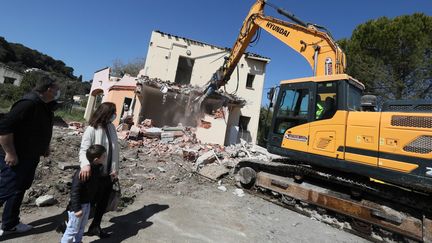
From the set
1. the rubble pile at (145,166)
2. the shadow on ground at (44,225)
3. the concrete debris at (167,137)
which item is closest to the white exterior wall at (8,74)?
the rubble pile at (145,166)

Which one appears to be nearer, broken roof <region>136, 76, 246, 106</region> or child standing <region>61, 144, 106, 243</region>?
child standing <region>61, 144, 106, 243</region>

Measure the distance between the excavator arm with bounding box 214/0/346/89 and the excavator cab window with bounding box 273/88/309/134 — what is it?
2.89 feet

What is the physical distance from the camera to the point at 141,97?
50.1 feet

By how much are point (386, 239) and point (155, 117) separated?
1393cm

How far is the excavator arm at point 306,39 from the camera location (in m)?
6.38

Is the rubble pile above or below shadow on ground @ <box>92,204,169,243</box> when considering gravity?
above

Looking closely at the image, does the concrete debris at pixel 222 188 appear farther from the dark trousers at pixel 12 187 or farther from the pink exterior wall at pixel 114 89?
the pink exterior wall at pixel 114 89

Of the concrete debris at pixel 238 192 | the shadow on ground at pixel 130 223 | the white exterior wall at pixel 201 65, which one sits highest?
the white exterior wall at pixel 201 65

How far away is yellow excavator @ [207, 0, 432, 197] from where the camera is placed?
4.48 m

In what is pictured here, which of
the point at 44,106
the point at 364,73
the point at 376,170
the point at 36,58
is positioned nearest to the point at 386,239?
the point at 376,170

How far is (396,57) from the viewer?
1520cm

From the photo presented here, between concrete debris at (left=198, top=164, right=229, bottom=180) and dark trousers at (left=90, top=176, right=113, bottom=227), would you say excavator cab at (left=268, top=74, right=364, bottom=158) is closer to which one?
concrete debris at (left=198, top=164, right=229, bottom=180)

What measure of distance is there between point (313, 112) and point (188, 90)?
1005cm

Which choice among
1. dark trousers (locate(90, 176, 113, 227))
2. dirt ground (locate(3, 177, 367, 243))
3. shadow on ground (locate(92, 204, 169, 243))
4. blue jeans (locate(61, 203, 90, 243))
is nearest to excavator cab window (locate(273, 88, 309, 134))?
dirt ground (locate(3, 177, 367, 243))
